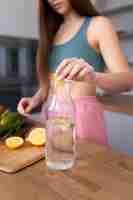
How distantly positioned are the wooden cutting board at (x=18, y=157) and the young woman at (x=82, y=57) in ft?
0.68

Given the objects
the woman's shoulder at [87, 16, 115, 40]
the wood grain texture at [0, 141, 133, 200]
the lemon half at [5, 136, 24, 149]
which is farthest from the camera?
the woman's shoulder at [87, 16, 115, 40]

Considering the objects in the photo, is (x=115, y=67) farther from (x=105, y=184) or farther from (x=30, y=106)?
(x=105, y=184)

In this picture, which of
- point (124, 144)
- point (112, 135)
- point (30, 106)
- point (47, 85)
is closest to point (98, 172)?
point (30, 106)

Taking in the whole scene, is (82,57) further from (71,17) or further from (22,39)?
(22,39)

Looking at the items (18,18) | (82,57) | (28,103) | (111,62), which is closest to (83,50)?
(82,57)

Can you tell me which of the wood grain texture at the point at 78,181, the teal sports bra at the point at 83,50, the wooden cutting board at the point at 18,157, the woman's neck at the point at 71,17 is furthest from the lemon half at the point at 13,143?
the woman's neck at the point at 71,17

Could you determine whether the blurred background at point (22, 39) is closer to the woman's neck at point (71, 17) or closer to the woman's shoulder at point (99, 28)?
the woman's neck at point (71, 17)

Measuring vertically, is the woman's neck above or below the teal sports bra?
above

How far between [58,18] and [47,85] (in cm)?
34

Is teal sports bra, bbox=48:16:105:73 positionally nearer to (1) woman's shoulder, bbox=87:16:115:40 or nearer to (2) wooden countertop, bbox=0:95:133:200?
(1) woman's shoulder, bbox=87:16:115:40

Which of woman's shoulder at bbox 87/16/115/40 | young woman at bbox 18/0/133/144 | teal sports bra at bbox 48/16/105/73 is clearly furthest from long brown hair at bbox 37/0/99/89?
woman's shoulder at bbox 87/16/115/40

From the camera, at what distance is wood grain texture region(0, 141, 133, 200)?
0.46m

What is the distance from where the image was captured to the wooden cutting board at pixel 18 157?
0.57 m

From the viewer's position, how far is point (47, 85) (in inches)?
46.1
